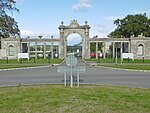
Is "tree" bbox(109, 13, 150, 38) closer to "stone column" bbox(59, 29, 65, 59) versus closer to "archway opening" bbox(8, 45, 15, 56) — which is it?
"stone column" bbox(59, 29, 65, 59)

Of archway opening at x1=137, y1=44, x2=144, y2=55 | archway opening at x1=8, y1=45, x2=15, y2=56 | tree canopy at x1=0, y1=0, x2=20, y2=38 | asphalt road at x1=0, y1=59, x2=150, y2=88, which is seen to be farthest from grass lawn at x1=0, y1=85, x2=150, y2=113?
archway opening at x1=8, y1=45, x2=15, y2=56

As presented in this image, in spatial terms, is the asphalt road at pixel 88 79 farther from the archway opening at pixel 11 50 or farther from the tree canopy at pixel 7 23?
the archway opening at pixel 11 50

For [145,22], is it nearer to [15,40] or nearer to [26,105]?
[15,40]

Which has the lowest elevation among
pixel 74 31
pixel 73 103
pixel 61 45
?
pixel 73 103

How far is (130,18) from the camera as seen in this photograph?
9356 cm

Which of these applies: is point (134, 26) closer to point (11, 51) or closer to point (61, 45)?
point (61, 45)

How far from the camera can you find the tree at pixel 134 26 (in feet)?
294

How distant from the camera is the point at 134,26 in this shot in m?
89.9

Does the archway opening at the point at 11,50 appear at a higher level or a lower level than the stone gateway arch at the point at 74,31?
lower

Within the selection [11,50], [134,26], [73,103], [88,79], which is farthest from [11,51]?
[73,103]

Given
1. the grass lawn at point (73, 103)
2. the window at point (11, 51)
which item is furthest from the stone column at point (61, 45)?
the grass lawn at point (73, 103)

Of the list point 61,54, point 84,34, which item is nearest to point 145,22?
point 84,34

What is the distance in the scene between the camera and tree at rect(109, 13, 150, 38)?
89.8 m

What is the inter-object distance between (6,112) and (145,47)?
7129 cm
